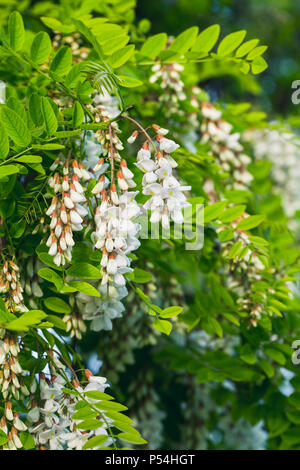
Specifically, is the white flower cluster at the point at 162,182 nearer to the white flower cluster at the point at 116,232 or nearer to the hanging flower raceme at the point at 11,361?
the white flower cluster at the point at 116,232

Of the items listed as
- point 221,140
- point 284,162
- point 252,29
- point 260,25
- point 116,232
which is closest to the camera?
point 116,232

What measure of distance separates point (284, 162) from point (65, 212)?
2070 mm

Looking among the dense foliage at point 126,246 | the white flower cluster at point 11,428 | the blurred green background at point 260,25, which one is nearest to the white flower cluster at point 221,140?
the dense foliage at point 126,246

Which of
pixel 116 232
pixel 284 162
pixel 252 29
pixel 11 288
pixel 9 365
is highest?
pixel 252 29

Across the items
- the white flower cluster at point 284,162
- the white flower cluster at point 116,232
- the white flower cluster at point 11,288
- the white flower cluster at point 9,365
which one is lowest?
the white flower cluster at point 284,162

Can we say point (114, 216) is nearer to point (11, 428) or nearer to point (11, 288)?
point (11, 288)

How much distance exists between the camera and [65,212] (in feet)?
3.60

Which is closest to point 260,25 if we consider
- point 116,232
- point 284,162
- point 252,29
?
point 252,29

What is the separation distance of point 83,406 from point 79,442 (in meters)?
0.09

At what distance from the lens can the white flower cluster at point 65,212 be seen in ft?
3.59

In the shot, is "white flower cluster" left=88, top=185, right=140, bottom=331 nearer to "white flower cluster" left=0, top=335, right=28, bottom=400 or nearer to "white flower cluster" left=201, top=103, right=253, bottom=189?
"white flower cluster" left=0, top=335, right=28, bottom=400

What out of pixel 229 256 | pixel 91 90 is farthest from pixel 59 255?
pixel 229 256

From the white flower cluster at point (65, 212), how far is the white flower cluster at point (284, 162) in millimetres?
1694

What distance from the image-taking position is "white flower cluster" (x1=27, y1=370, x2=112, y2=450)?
1.12 meters
